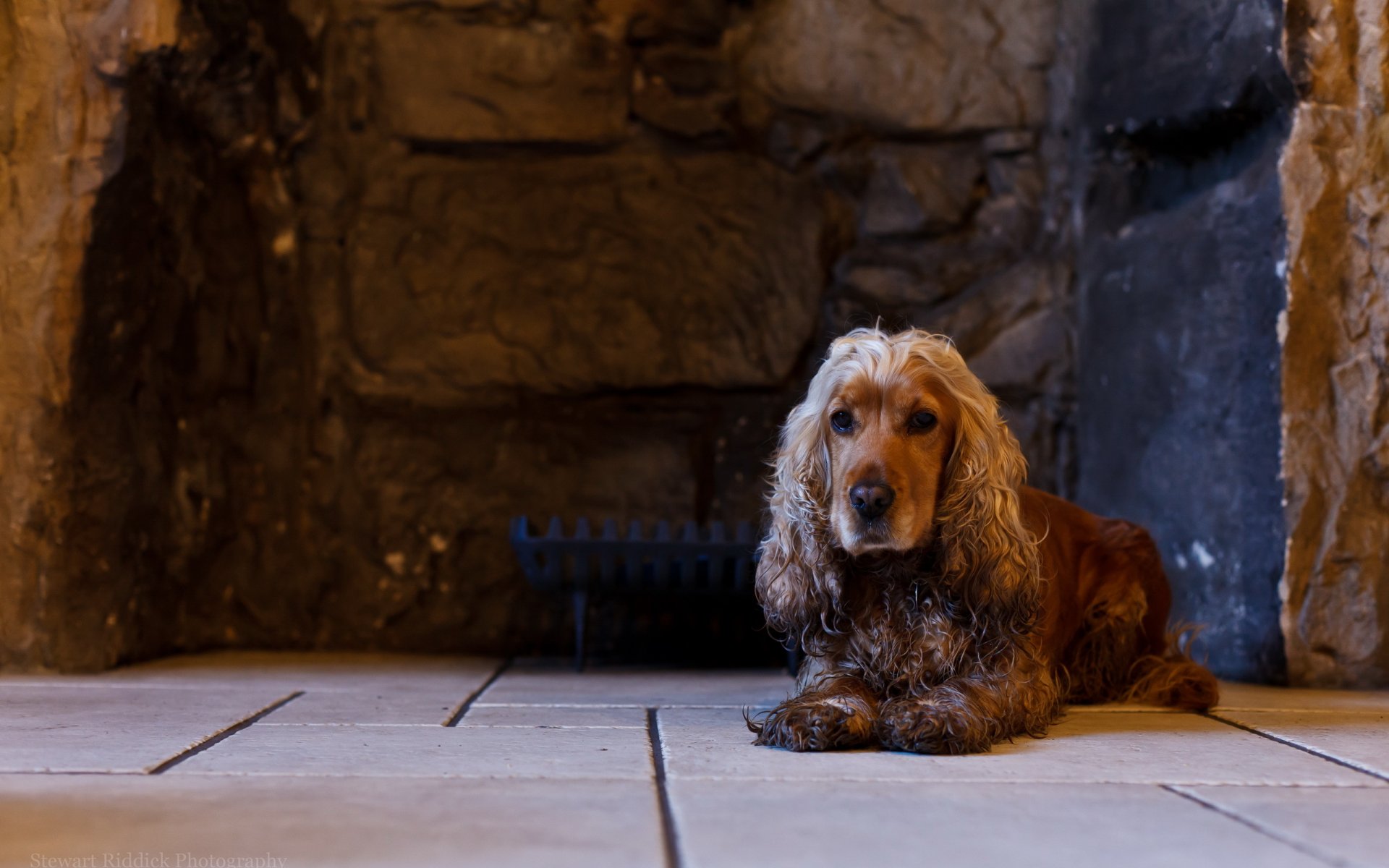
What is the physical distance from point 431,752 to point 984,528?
1029 millimetres

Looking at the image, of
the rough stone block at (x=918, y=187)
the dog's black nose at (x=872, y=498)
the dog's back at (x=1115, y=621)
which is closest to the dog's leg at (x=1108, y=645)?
the dog's back at (x=1115, y=621)

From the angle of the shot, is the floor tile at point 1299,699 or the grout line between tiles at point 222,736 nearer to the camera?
the grout line between tiles at point 222,736

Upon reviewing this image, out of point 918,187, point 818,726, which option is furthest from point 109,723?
point 918,187

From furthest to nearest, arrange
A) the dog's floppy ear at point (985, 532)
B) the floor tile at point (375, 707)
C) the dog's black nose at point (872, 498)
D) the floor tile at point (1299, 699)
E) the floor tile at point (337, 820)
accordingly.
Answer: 1. the floor tile at point (1299, 699)
2. the floor tile at point (375, 707)
3. the dog's floppy ear at point (985, 532)
4. the dog's black nose at point (872, 498)
5. the floor tile at point (337, 820)

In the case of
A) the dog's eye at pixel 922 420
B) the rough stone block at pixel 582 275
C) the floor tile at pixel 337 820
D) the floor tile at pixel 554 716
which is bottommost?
the floor tile at pixel 554 716

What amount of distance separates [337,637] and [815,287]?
1.73 metres

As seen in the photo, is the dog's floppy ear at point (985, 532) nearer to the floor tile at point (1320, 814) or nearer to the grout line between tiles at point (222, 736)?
the floor tile at point (1320, 814)

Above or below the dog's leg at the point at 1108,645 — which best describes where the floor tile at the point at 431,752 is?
below

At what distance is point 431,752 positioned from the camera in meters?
1.99

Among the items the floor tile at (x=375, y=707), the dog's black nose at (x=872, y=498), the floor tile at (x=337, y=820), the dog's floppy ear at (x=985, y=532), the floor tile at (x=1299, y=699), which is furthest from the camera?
the floor tile at (x=1299, y=699)

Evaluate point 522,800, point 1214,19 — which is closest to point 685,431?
point 1214,19

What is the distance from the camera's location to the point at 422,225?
143 inches

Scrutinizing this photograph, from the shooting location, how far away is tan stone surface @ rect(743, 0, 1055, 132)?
3.66 m

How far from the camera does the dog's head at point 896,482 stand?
2.19 metres
